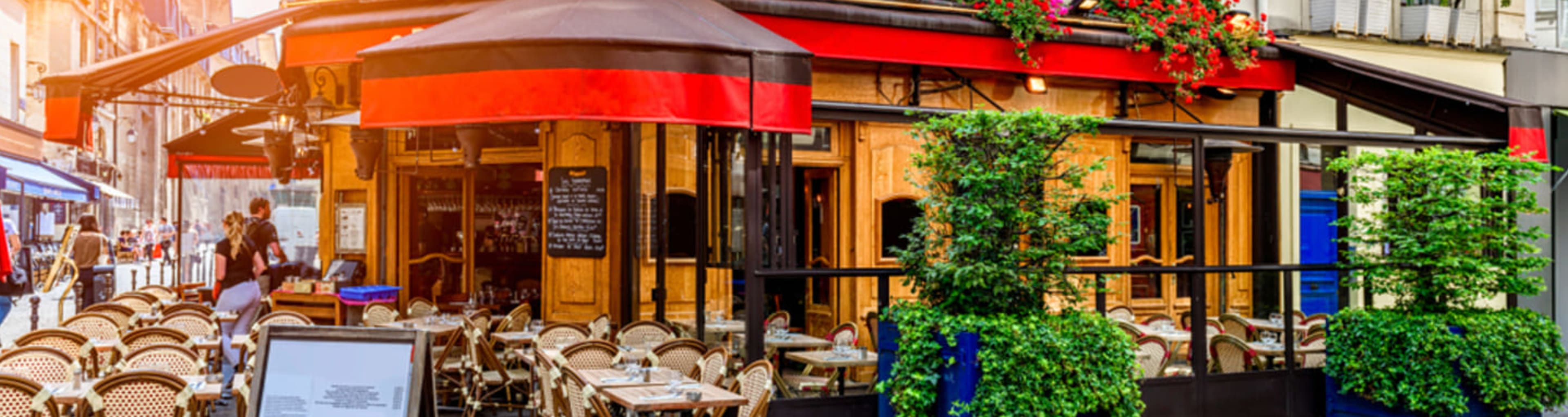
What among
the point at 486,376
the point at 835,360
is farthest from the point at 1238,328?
the point at 486,376

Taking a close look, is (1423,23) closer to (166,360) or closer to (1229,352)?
(1229,352)

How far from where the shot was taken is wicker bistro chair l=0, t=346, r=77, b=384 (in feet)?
22.9

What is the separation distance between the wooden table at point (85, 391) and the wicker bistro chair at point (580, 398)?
1919mm

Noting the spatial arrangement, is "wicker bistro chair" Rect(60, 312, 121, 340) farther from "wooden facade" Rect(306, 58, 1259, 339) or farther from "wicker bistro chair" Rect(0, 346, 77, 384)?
"wooden facade" Rect(306, 58, 1259, 339)

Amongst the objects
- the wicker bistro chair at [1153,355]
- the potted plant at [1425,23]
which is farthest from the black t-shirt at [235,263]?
the potted plant at [1425,23]

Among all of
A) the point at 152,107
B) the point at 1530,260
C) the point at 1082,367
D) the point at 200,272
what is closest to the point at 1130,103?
the point at 1530,260

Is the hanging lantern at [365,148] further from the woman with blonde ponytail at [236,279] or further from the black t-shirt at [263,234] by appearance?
the black t-shirt at [263,234]

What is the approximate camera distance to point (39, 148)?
30359 millimetres

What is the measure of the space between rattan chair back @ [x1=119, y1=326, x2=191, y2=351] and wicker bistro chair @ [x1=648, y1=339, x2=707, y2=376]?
10.8 feet

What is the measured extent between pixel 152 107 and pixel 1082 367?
5035cm

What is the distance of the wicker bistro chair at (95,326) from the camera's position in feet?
30.4

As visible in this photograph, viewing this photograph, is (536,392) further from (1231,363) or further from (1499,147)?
(1499,147)

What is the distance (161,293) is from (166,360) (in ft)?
23.2

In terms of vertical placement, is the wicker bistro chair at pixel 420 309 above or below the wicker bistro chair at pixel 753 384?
above
